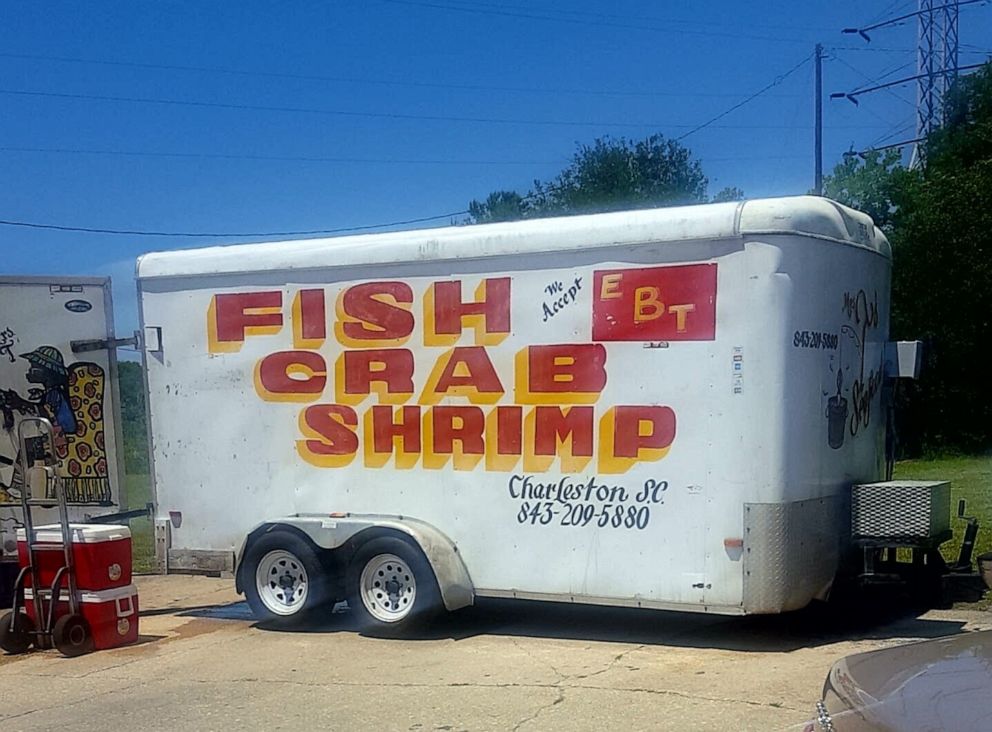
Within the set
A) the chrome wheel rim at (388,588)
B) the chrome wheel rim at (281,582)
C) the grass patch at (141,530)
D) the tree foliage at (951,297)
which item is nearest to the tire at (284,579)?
the chrome wheel rim at (281,582)

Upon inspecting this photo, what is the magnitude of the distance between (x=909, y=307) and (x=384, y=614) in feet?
69.5

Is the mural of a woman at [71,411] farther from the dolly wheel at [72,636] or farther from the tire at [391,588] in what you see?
the tire at [391,588]

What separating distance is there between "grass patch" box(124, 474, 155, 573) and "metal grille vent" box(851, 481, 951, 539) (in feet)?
23.4

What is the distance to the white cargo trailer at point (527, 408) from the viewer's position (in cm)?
788

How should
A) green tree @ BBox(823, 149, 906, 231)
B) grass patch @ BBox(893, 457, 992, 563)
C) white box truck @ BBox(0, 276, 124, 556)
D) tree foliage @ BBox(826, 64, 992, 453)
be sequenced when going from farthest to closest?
green tree @ BBox(823, 149, 906, 231) < tree foliage @ BBox(826, 64, 992, 453) < grass patch @ BBox(893, 457, 992, 563) < white box truck @ BBox(0, 276, 124, 556)

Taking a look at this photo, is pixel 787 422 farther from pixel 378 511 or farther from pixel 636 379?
pixel 378 511

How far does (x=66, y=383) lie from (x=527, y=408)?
18.6ft

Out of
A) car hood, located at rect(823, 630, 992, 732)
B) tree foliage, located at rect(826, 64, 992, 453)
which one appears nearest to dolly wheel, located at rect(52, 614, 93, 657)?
car hood, located at rect(823, 630, 992, 732)

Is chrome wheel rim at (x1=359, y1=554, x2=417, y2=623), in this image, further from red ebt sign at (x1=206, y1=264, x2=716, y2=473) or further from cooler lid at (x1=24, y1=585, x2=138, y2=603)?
cooler lid at (x1=24, y1=585, x2=138, y2=603)

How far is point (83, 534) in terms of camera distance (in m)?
9.12

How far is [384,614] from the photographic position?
9.02 m

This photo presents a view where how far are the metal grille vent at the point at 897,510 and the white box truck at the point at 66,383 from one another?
7436 millimetres

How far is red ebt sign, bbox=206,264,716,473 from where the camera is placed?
27.0 ft

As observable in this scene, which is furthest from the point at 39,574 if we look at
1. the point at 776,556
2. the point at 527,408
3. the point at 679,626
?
the point at 776,556
